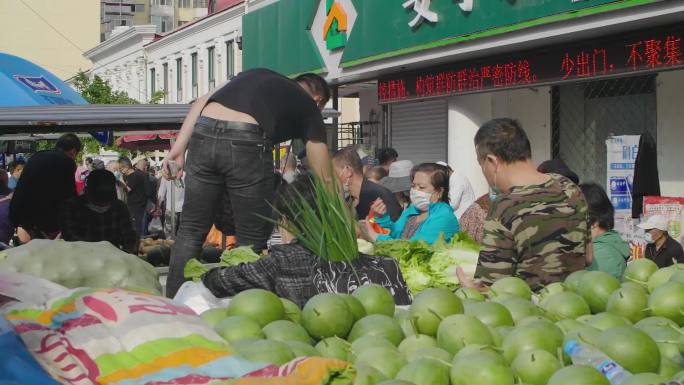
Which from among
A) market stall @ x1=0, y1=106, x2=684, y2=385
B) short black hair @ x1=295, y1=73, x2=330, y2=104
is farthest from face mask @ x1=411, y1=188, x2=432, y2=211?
market stall @ x1=0, y1=106, x2=684, y2=385

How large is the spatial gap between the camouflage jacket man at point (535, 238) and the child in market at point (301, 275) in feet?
1.75

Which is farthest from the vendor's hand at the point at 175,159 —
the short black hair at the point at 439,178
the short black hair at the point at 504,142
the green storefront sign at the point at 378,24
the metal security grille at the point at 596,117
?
the metal security grille at the point at 596,117

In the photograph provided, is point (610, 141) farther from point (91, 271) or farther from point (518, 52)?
point (91, 271)

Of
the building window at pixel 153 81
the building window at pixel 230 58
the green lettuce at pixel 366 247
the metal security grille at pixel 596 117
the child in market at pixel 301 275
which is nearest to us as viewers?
the child in market at pixel 301 275

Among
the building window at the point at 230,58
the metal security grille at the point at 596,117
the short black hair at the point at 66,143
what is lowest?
the short black hair at the point at 66,143

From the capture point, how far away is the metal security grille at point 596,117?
11.9 metres

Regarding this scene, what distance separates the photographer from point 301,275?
3.97 m

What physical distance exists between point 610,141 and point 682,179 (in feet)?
3.31

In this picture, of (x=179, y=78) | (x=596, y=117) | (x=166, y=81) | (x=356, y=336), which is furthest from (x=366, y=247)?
(x=166, y=81)

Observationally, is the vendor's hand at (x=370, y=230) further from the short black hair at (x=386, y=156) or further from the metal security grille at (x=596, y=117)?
the metal security grille at (x=596, y=117)

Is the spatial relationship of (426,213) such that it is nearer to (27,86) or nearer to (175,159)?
(175,159)

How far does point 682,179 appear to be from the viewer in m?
11.1

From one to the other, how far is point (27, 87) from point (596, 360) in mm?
9092

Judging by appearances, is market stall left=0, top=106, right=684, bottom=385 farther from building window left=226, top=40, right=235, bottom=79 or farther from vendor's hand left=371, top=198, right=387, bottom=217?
building window left=226, top=40, right=235, bottom=79
